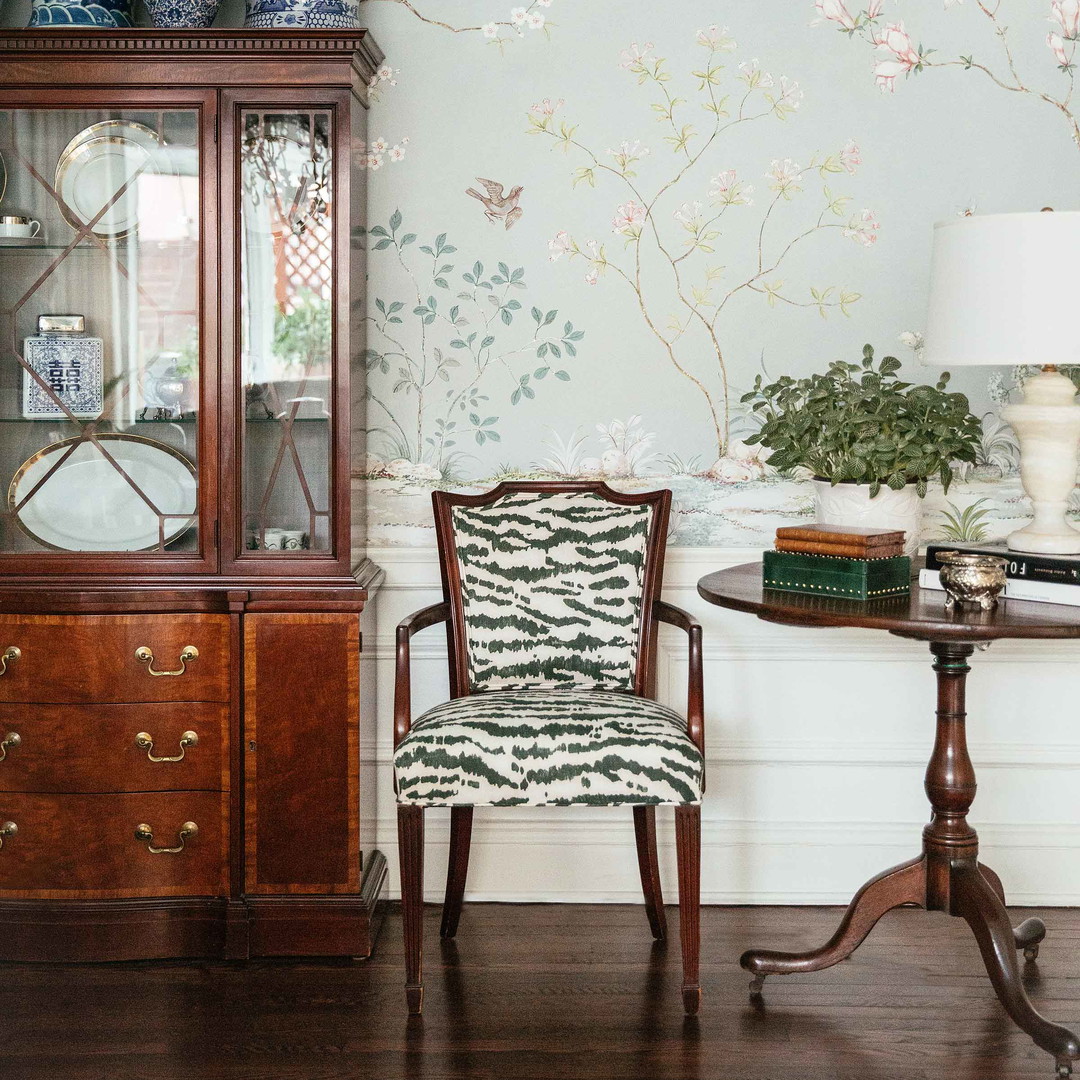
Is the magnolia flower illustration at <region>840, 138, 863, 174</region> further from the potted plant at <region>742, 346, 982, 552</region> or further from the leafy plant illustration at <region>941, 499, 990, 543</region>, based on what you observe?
the leafy plant illustration at <region>941, 499, 990, 543</region>

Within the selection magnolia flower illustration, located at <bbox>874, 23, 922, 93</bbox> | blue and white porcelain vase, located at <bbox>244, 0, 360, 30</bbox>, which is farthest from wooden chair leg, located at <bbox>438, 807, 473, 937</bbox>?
magnolia flower illustration, located at <bbox>874, 23, 922, 93</bbox>

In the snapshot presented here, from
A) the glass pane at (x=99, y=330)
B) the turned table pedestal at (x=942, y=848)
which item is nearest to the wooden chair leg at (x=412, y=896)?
the turned table pedestal at (x=942, y=848)

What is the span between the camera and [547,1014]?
2186 millimetres

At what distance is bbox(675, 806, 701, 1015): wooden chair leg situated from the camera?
7.16ft

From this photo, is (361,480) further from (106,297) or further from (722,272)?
(722,272)

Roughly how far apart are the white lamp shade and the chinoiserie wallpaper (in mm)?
628

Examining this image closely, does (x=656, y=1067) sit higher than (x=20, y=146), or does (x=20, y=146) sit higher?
(x=20, y=146)

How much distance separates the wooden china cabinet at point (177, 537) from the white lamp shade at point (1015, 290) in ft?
3.93

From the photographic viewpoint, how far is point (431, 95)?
2.66 meters

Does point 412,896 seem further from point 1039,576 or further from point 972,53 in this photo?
point 972,53

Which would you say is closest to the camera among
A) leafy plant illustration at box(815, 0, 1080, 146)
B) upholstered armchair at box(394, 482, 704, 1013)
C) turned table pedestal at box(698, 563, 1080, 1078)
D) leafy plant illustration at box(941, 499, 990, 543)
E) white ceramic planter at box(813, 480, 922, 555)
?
turned table pedestal at box(698, 563, 1080, 1078)

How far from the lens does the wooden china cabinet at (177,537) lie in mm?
2383

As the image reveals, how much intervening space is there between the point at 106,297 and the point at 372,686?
1.03 meters

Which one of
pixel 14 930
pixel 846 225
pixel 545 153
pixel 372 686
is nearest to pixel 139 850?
pixel 14 930
